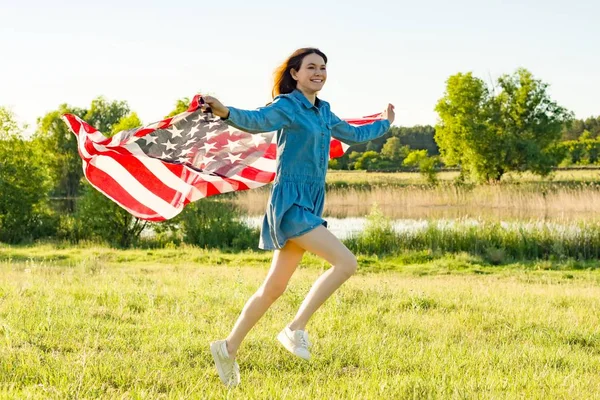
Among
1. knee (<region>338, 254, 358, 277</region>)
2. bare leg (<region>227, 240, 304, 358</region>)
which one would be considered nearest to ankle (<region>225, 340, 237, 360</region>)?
bare leg (<region>227, 240, 304, 358</region>)

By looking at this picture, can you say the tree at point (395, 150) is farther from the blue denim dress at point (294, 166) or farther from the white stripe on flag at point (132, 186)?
the blue denim dress at point (294, 166)

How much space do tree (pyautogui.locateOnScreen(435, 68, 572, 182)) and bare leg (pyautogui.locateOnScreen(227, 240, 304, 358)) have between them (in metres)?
51.2

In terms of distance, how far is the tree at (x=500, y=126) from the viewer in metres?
53.8

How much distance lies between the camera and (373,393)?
4105 mm

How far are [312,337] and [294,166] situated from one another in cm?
180

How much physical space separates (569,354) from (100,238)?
18176 millimetres

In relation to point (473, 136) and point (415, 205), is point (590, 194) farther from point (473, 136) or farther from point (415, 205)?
point (473, 136)

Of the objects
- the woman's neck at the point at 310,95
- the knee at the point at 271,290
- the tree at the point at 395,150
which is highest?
the tree at the point at 395,150

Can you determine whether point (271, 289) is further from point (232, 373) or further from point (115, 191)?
point (115, 191)

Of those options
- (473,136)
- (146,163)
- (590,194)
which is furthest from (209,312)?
(473,136)

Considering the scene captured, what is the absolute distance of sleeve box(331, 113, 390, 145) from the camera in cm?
491

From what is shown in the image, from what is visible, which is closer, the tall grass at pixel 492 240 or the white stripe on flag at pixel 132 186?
the white stripe on flag at pixel 132 186

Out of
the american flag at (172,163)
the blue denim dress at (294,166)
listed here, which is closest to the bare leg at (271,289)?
the blue denim dress at (294,166)

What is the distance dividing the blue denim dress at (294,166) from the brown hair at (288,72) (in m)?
0.17
